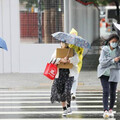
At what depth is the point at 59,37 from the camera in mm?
9969

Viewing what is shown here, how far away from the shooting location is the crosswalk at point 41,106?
10.3 meters

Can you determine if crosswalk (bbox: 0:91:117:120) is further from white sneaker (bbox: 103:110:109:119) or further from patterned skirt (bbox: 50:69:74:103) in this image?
patterned skirt (bbox: 50:69:74:103)

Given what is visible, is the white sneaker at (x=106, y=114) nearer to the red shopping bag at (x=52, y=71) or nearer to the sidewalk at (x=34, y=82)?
the red shopping bag at (x=52, y=71)

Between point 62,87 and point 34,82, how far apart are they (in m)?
6.08

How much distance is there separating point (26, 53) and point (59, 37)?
29.5 feet

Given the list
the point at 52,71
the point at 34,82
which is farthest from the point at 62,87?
the point at 34,82

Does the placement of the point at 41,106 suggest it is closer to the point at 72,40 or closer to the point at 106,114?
the point at 106,114

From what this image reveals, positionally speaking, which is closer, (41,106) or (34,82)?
(41,106)

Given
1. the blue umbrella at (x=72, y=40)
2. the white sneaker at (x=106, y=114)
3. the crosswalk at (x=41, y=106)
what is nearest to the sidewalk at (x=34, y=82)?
the crosswalk at (x=41, y=106)

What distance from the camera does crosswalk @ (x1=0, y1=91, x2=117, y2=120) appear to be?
1033 cm

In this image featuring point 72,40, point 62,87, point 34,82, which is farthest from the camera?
point 34,82

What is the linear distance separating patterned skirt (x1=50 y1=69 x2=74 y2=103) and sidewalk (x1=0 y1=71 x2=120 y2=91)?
4.65m

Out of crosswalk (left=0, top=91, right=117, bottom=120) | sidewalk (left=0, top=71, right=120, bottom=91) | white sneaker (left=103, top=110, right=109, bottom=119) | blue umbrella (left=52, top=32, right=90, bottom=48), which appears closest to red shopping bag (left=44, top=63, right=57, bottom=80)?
blue umbrella (left=52, top=32, right=90, bottom=48)

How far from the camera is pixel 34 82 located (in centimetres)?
1627
